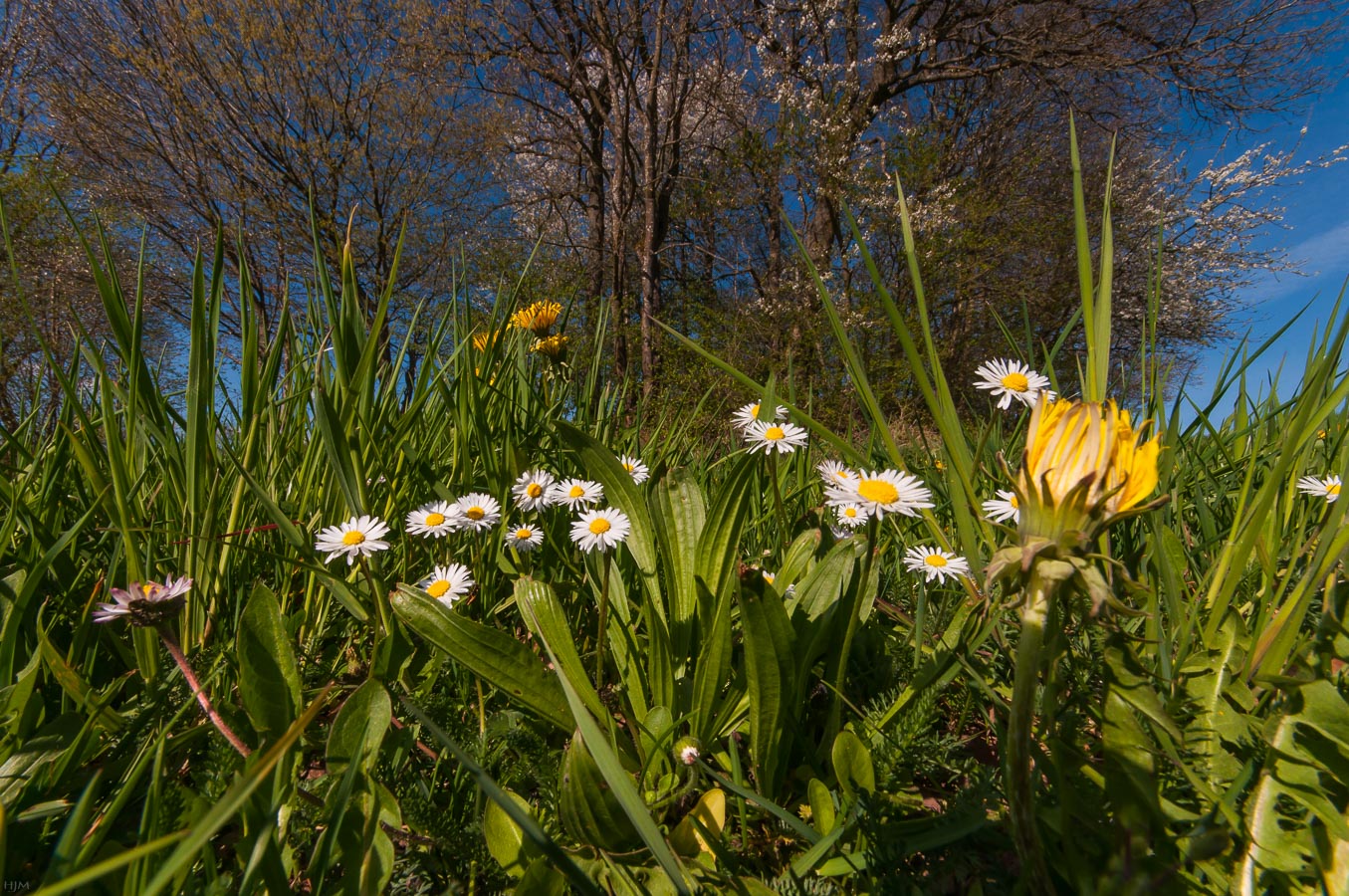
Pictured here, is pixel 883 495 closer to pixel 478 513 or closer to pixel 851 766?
pixel 851 766

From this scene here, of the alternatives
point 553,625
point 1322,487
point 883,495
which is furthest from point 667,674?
point 1322,487

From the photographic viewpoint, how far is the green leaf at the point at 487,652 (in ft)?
2.34

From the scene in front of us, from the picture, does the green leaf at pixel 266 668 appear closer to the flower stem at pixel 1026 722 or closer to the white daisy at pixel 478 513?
the white daisy at pixel 478 513

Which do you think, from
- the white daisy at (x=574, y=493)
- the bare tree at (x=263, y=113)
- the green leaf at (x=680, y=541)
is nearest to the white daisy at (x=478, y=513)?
the white daisy at (x=574, y=493)

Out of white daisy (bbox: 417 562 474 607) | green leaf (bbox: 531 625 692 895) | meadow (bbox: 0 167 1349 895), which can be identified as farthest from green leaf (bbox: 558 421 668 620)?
green leaf (bbox: 531 625 692 895)

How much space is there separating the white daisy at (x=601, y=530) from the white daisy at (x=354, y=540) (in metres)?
0.26

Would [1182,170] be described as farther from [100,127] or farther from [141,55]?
[100,127]

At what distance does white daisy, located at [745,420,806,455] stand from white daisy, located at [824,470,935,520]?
0.47 feet

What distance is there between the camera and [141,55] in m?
8.87

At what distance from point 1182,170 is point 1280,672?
1347 centimetres

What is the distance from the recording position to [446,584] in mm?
880

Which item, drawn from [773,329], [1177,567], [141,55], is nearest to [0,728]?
[1177,567]

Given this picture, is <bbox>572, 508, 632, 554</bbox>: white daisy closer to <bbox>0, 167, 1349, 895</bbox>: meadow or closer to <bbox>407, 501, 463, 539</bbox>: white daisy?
<bbox>0, 167, 1349, 895</bbox>: meadow

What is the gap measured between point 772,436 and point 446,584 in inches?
20.6
